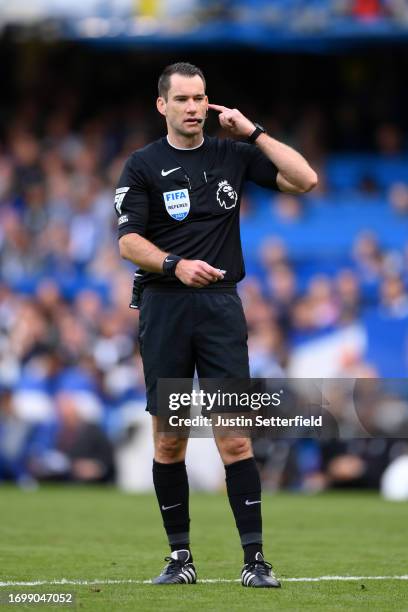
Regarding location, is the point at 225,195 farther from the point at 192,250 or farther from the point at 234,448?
the point at 234,448

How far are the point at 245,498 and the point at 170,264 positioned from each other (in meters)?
1.16

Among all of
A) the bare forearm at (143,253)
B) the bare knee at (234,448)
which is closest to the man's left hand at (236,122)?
the bare forearm at (143,253)

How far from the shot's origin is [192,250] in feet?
21.6

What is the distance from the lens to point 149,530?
984cm

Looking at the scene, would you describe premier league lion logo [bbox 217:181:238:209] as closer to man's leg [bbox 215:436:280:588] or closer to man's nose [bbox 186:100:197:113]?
man's nose [bbox 186:100:197:113]

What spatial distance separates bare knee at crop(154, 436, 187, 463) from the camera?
664 cm

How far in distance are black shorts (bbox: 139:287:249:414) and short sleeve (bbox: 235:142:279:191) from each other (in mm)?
558

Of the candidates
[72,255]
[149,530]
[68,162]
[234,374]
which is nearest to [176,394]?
[234,374]

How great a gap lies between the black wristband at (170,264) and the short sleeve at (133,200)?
0.26 metres

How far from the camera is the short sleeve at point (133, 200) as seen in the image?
6.55 metres

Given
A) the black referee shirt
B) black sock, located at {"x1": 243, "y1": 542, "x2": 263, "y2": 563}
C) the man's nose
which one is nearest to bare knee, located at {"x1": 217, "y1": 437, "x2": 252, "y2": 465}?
black sock, located at {"x1": 243, "y1": 542, "x2": 263, "y2": 563}

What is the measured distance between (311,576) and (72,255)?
42.9ft

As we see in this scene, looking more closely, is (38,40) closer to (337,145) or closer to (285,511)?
(337,145)

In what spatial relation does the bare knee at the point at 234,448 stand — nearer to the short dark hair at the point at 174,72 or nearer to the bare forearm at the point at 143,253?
the bare forearm at the point at 143,253
